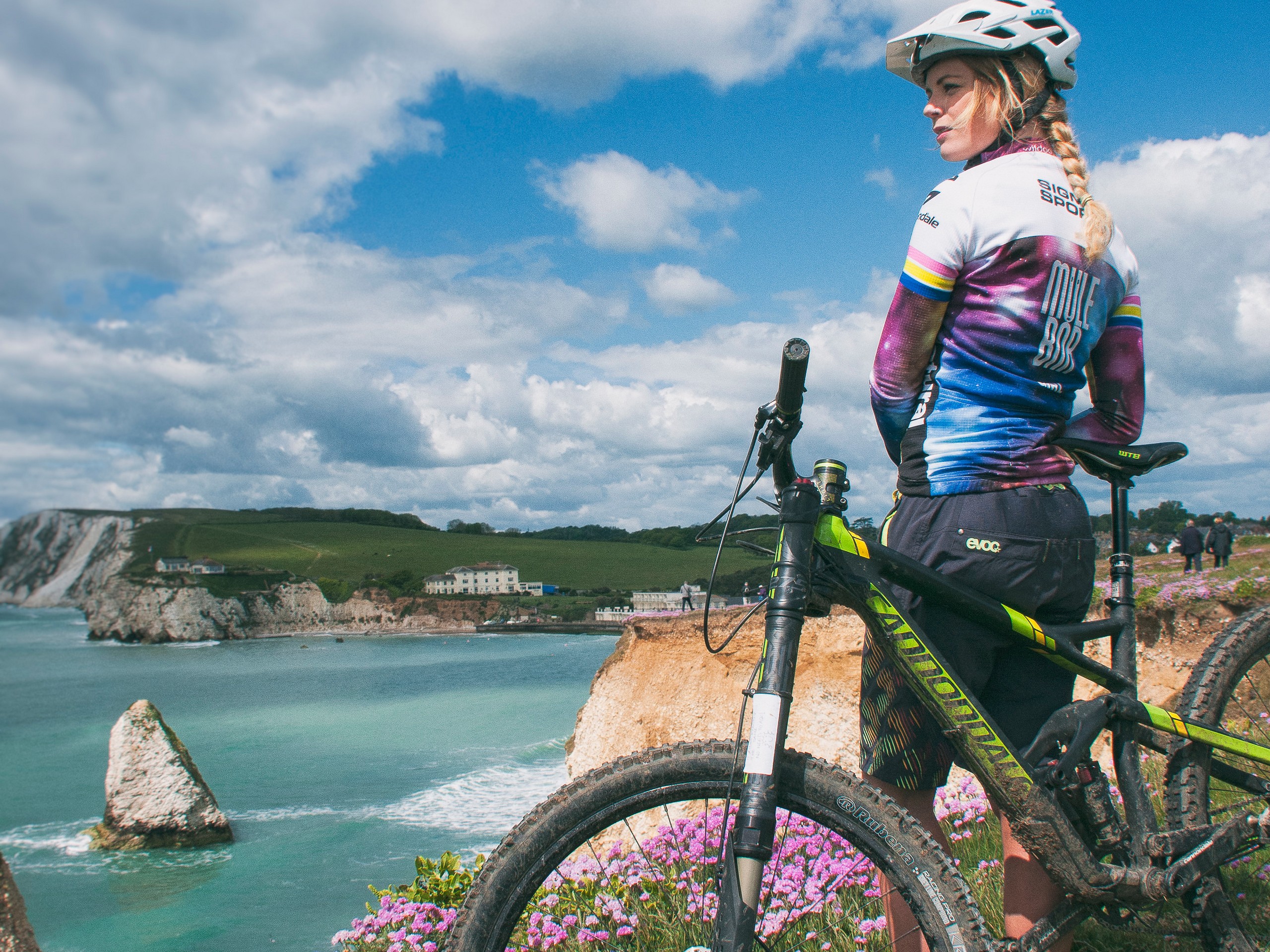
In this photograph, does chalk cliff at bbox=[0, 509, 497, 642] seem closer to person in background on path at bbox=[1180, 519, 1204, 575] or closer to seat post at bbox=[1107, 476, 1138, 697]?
person in background on path at bbox=[1180, 519, 1204, 575]

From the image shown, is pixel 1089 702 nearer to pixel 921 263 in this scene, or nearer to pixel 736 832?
pixel 736 832

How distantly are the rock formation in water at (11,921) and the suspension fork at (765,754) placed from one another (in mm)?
3841

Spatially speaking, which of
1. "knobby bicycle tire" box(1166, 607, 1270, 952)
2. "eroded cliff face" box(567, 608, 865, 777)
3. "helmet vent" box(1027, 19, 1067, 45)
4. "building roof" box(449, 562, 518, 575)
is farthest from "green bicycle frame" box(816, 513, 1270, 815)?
"building roof" box(449, 562, 518, 575)

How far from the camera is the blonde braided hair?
215 centimetres

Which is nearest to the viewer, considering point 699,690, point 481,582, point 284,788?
point 699,690

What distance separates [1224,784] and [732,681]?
15.9ft

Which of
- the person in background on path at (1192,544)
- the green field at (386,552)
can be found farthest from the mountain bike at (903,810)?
the green field at (386,552)

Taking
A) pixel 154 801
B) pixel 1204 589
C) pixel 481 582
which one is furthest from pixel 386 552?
pixel 1204 589

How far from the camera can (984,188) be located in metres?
2.01

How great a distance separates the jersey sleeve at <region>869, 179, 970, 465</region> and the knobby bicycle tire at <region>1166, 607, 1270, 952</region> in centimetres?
156

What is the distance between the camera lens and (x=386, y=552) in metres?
149

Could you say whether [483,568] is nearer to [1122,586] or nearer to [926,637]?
[1122,586]

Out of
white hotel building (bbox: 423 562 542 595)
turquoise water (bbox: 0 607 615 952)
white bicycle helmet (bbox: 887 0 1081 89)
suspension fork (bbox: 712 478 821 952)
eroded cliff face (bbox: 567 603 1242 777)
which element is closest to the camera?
suspension fork (bbox: 712 478 821 952)

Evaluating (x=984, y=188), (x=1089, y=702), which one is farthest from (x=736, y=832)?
(x=984, y=188)
